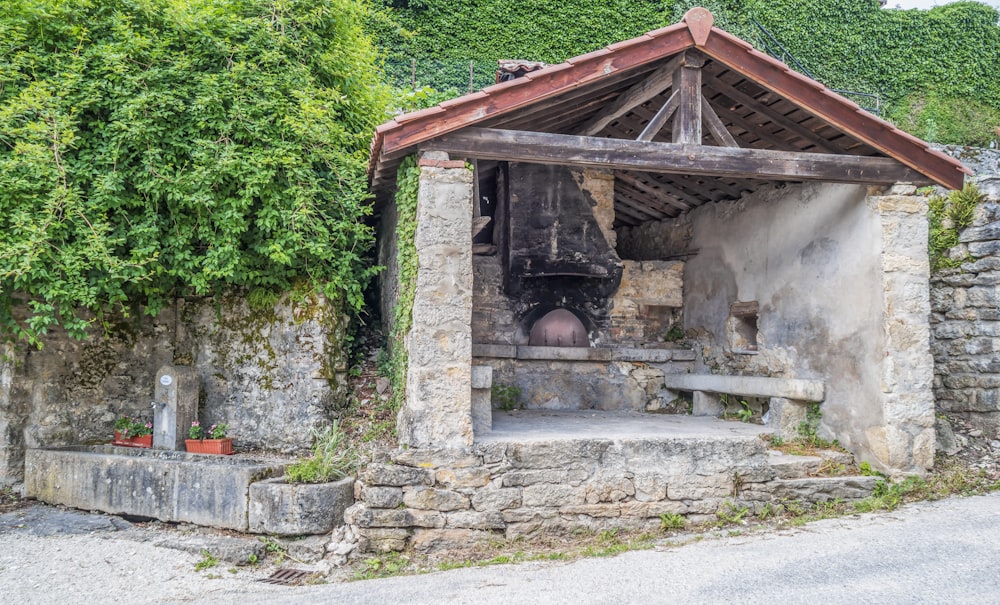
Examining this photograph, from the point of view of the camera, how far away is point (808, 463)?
19.7 ft

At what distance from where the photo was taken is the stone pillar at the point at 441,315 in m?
5.30

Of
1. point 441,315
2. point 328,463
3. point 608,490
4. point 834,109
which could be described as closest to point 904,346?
point 834,109

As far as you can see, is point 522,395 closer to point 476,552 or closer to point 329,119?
point 476,552

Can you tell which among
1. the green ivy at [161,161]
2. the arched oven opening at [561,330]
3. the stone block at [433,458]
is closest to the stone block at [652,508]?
the stone block at [433,458]

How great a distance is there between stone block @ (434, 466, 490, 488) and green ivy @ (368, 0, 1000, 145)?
42.0 ft

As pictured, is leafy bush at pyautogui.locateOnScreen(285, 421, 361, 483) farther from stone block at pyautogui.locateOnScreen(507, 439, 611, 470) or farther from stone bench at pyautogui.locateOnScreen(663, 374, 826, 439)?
stone bench at pyautogui.locateOnScreen(663, 374, 826, 439)

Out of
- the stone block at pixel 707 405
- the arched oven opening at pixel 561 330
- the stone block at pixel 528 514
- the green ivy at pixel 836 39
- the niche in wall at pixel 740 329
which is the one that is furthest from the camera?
the green ivy at pixel 836 39

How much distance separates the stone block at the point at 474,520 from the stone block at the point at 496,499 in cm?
5

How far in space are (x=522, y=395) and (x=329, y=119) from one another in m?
3.94

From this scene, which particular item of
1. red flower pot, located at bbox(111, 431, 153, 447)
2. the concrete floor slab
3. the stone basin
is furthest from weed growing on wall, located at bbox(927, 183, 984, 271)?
red flower pot, located at bbox(111, 431, 153, 447)

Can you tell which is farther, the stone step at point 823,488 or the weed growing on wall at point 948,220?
the weed growing on wall at point 948,220

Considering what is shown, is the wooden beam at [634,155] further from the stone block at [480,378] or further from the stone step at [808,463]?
the stone step at [808,463]

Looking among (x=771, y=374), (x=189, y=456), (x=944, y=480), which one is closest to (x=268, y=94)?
(x=189, y=456)

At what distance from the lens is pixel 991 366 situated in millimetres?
7066
